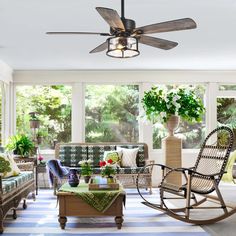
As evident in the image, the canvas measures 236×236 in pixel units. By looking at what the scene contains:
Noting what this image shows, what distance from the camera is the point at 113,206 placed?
4.43 m

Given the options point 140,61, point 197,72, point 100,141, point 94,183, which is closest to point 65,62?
point 140,61

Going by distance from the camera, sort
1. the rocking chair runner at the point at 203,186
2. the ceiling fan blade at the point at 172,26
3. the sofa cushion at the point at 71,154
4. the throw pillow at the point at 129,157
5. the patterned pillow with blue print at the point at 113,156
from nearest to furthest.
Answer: the ceiling fan blade at the point at 172,26 → the rocking chair runner at the point at 203,186 → the patterned pillow with blue print at the point at 113,156 → the throw pillow at the point at 129,157 → the sofa cushion at the point at 71,154

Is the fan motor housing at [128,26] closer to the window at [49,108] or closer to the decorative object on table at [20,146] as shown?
the decorative object on table at [20,146]

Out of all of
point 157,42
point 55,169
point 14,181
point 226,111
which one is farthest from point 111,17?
point 226,111

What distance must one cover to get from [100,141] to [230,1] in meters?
5.01

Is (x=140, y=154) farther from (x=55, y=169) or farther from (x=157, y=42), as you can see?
(x=157, y=42)

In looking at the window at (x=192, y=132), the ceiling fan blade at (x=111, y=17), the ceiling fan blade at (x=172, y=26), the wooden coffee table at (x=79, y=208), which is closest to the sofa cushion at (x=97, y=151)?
the window at (x=192, y=132)

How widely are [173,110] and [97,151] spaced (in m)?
1.75

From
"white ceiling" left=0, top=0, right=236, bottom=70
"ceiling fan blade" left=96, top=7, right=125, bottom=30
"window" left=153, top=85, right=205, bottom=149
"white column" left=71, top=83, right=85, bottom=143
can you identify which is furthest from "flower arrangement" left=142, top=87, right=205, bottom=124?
"ceiling fan blade" left=96, top=7, right=125, bottom=30

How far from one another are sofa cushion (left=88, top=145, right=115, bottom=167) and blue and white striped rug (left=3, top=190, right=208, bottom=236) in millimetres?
2294

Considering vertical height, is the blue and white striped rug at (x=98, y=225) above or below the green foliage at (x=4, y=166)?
below

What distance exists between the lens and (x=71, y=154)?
7758 millimetres

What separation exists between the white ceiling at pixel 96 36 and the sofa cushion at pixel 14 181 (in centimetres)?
188

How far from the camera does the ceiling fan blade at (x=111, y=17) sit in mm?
2998
